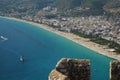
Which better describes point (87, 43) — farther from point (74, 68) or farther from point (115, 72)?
point (74, 68)

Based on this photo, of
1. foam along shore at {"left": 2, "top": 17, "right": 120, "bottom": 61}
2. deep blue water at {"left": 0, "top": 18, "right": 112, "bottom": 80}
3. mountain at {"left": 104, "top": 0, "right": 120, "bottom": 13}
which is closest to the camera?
deep blue water at {"left": 0, "top": 18, "right": 112, "bottom": 80}

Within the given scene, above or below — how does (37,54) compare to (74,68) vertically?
below

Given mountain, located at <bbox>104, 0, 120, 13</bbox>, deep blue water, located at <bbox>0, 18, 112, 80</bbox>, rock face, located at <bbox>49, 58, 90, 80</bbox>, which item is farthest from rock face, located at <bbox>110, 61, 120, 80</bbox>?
mountain, located at <bbox>104, 0, 120, 13</bbox>

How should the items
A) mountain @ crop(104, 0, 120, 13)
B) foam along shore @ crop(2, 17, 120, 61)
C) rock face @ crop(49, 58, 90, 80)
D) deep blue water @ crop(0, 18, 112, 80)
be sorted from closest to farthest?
rock face @ crop(49, 58, 90, 80) → deep blue water @ crop(0, 18, 112, 80) → foam along shore @ crop(2, 17, 120, 61) → mountain @ crop(104, 0, 120, 13)

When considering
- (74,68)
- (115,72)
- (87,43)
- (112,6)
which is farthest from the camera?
(112,6)

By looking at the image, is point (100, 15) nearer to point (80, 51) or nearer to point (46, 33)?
point (46, 33)

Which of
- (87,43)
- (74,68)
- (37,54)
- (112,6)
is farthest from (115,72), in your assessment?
(112,6)

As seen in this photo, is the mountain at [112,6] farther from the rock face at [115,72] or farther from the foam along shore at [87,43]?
the rock face at [115,72]

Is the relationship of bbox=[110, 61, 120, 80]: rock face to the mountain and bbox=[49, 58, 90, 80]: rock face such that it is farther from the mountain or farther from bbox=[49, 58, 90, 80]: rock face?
the mountain

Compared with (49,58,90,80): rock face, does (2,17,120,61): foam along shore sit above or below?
below

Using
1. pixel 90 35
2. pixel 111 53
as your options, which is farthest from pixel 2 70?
pixel 90 35
